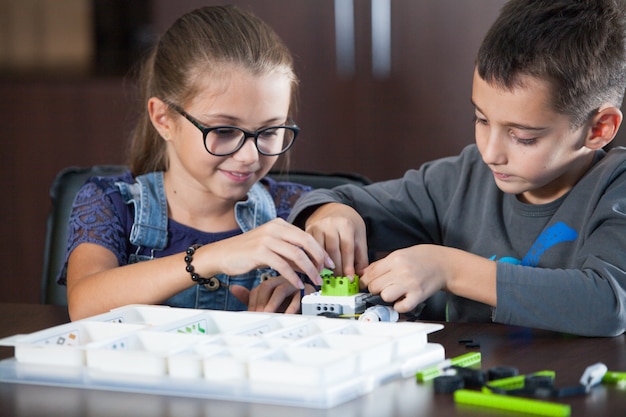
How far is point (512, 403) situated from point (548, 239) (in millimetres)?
673

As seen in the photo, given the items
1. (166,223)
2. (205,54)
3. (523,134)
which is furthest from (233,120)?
(523,134)

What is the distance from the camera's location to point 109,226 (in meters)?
1.68

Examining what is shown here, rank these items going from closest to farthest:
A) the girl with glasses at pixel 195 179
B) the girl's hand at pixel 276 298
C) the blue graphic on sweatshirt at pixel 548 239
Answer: the girl's hand at pixel 276 298 < the blue graphic on sweatshirt at pixel 548 239 < the girl with glasses at pixel 195 179

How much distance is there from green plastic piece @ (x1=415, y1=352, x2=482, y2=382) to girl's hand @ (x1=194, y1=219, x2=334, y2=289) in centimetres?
28

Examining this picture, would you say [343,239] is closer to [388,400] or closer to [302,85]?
[388,400]

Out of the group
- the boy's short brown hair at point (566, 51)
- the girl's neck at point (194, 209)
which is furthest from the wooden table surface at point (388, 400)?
the girl's neck at point (194, 209)

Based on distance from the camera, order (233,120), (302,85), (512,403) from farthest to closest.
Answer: (302,85) → (233,120) → (512,403)

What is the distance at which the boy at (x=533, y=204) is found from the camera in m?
1.25

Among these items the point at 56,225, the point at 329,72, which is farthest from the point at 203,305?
the point at 329,72

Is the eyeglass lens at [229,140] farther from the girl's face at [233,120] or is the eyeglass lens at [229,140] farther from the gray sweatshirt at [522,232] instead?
the gray sweatshirt at [522,232]

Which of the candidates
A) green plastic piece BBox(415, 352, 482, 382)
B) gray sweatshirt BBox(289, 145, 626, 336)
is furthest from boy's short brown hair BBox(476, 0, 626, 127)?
green plastic piece BBox(415, 352, 482, 382)

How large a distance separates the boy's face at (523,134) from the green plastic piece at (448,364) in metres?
0.42

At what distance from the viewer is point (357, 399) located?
2.93 ft

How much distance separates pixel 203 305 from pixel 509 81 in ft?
2.24
